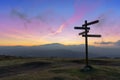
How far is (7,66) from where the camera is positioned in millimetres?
41688

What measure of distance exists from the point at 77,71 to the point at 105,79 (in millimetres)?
4292

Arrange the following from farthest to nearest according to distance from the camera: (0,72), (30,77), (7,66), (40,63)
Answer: (40,63) < (7,66) < (0,72) < (30,77)

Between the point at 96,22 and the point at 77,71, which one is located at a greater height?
the point at 96,22

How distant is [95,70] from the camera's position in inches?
1339

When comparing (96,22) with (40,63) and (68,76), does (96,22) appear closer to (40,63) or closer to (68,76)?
(68,76)

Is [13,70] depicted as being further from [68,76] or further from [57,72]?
[68,76]

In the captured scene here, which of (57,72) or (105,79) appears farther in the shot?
(57,72)

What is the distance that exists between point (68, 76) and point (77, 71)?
10.3ft

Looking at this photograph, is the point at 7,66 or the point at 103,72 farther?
the point at 7,66

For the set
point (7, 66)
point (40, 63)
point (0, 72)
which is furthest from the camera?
point (40, 63)

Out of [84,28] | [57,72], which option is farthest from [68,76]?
[84,28]

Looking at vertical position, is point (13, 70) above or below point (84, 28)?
below

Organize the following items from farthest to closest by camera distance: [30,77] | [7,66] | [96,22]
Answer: [7,66], [96,22], [30,77]

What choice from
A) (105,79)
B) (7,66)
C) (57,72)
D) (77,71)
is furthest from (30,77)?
(7,66)
